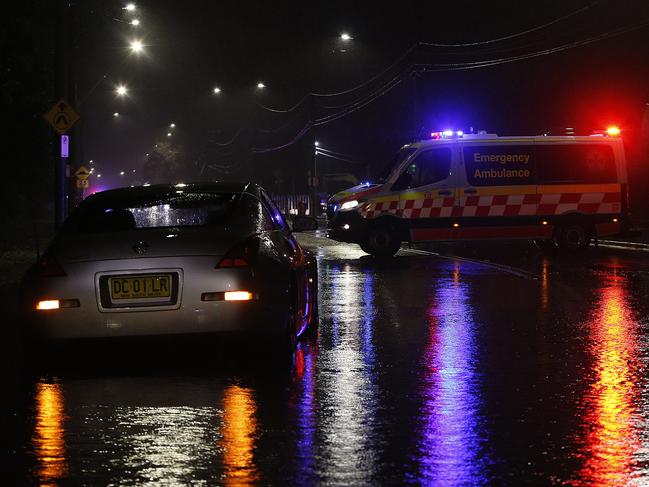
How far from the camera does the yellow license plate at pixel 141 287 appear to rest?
8398 mm

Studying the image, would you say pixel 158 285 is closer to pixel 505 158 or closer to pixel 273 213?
pixel 273 213

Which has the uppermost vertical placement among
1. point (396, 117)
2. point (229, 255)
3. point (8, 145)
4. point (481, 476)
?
point (396, 117)

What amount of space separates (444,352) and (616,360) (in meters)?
1.41

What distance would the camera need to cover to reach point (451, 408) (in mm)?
7180

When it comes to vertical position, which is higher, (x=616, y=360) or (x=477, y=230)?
(x=477, y=230)

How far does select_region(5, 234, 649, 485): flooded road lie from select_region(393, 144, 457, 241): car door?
12.1 m

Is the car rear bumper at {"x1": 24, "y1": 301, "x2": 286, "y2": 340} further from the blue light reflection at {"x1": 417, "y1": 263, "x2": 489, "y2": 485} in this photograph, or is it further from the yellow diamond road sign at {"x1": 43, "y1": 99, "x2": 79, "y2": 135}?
the yellow diamond road sign at {"x1": 43, "y1": 99, "x2": 79, "y2": 135}

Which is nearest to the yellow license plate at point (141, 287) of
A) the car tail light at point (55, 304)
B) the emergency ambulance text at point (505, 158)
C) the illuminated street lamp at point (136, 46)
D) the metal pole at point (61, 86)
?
the car tail light at point (55, 304)

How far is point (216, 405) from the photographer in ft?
24.1

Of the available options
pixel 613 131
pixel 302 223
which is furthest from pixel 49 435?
pixel 613 131

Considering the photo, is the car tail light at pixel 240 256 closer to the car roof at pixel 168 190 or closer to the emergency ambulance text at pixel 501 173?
the car roof at pixel 168 190

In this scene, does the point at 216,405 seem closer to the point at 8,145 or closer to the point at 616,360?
the point at 616,360

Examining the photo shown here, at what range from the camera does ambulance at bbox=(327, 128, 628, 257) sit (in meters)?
24.8

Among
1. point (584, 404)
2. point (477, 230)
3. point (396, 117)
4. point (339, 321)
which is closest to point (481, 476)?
point (584, 404)
